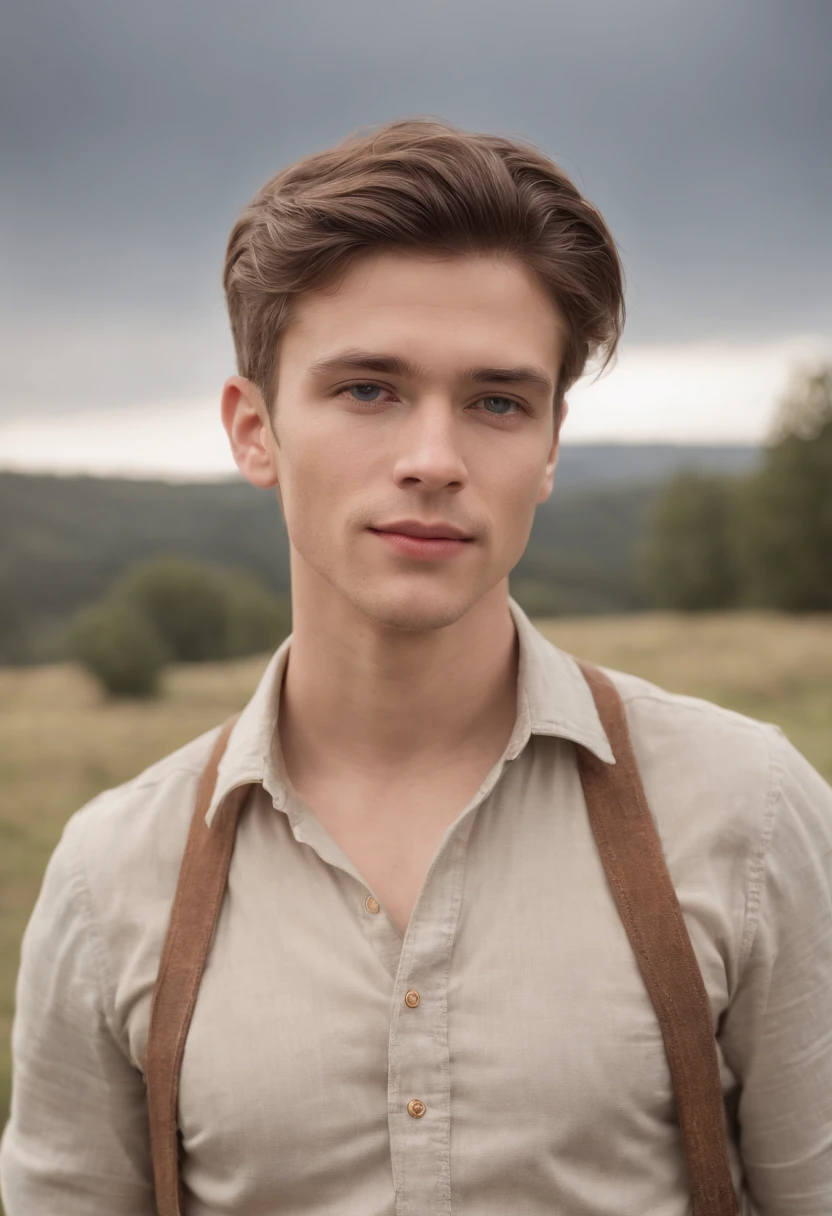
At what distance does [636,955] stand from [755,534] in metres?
13.2

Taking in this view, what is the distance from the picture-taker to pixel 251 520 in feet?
38.5

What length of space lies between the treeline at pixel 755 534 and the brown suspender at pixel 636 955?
39.2 ft

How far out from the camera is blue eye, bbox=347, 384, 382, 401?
1.68 meters

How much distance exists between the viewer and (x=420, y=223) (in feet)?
5.41

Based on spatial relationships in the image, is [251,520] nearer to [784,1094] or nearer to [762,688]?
[762,688]

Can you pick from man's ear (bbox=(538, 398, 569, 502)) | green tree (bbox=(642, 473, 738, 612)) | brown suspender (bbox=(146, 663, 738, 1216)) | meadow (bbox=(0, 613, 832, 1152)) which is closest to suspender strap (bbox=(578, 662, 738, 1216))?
brown suspender (bbox=(146, 663, 738, 1216))

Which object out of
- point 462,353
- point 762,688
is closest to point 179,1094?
point 462,353

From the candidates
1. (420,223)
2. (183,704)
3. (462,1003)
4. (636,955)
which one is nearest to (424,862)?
(462,1003)

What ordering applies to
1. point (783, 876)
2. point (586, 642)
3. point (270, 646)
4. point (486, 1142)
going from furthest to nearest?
point (586, 642)
point (270, 646)
point (783, 876)
point (486, 1142)

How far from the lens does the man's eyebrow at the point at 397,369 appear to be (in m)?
1.63

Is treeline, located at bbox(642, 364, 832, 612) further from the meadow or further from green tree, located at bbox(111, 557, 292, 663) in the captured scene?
green tree, located at bbox(111, 557, 292, 663)

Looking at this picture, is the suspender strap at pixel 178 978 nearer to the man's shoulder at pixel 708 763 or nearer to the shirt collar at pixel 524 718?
the shirt collar at pixel 524 718

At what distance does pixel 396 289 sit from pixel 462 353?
15 centimetres

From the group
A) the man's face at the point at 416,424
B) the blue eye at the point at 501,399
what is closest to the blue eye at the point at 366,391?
the man's face at the point at 416,424
